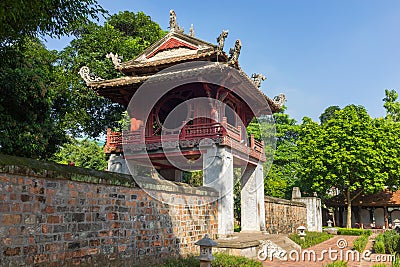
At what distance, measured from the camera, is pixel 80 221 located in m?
7.09

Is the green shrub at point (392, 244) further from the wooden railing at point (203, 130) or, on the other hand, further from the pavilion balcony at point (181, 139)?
the wooden railing at point (203, 130)

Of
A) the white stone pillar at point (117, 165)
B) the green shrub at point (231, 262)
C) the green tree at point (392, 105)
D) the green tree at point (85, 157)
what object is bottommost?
the green shrub at point (231, 262)

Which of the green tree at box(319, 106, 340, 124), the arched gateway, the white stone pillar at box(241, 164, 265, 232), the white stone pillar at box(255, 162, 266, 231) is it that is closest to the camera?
the arched gateway

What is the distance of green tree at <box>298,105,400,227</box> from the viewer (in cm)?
2689

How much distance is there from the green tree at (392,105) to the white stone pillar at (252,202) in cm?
2271

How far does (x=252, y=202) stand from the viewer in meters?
17.3

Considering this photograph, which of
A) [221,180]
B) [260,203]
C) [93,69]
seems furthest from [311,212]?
[93,69]

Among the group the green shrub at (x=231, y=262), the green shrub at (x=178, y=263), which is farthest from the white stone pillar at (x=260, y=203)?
the green shrub at (x=178, y=263)

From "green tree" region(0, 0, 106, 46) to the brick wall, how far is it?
12.9 meters

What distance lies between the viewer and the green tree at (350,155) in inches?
1059

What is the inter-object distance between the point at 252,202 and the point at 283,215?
4.15 metres
